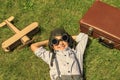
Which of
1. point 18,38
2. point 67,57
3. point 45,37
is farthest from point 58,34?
point 18,38

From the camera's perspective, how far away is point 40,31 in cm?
815

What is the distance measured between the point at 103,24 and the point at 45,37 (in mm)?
1473

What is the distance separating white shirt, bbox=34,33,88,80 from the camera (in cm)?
710

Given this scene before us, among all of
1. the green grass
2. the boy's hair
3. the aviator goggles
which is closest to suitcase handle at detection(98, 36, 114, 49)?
the green grass

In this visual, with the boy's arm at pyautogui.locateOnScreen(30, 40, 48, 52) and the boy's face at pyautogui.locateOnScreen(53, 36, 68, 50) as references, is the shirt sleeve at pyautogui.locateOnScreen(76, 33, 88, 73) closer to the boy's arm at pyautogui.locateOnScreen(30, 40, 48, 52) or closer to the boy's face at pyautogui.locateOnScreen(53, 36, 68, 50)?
the boy's face at pyautogui.locateOnScreen(53, 36, 68, 50)

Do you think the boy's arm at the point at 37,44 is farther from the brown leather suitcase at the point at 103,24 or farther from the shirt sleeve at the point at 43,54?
the brown leather suitcase at the point at 103,24

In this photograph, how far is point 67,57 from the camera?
724 cm

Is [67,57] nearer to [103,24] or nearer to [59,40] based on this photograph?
[59,40]

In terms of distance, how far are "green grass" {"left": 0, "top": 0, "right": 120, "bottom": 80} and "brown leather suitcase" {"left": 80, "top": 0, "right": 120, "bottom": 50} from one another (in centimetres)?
29

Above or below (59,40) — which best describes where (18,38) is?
below

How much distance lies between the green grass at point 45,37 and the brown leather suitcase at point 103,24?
29cm

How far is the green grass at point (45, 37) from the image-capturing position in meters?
7.52

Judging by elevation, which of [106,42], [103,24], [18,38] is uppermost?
[103,24]

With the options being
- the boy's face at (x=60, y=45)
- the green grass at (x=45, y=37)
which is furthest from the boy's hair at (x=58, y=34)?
the green grass at (x=45, y=37)
